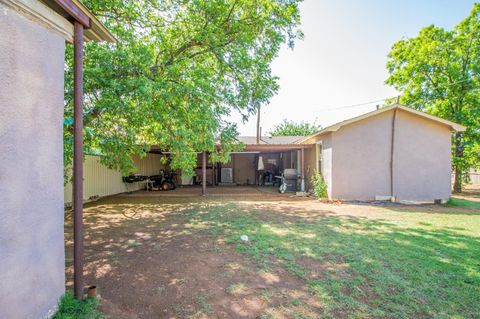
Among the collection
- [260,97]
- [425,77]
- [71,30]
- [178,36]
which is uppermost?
[425,77]

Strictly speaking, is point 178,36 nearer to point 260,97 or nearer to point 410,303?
point 260,97

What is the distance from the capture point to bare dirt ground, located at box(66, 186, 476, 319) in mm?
2805

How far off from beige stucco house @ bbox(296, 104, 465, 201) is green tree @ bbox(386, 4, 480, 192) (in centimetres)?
505

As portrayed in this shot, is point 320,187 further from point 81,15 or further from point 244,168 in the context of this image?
point 81,15

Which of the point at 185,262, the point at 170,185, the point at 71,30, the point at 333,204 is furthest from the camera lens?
the point at 170,185

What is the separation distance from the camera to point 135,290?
3184 millimetres

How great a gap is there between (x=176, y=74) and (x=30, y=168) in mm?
4959

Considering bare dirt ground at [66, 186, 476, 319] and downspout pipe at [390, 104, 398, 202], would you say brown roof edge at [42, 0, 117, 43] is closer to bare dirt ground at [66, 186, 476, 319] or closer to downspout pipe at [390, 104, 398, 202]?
bare dirt ground at [66, 186, 476, 319]

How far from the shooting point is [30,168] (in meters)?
2.15

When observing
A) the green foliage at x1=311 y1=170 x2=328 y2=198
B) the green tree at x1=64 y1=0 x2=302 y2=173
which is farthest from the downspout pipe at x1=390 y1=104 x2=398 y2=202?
the green tree at x1=64 y1=0 x2=302 y2=173

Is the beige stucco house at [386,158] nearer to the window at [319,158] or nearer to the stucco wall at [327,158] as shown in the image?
the stucco wall at [327,158]

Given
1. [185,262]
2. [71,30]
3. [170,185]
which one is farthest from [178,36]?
[170,185]

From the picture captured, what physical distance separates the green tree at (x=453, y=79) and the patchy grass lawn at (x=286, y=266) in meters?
9.17

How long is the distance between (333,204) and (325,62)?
9.48 m
